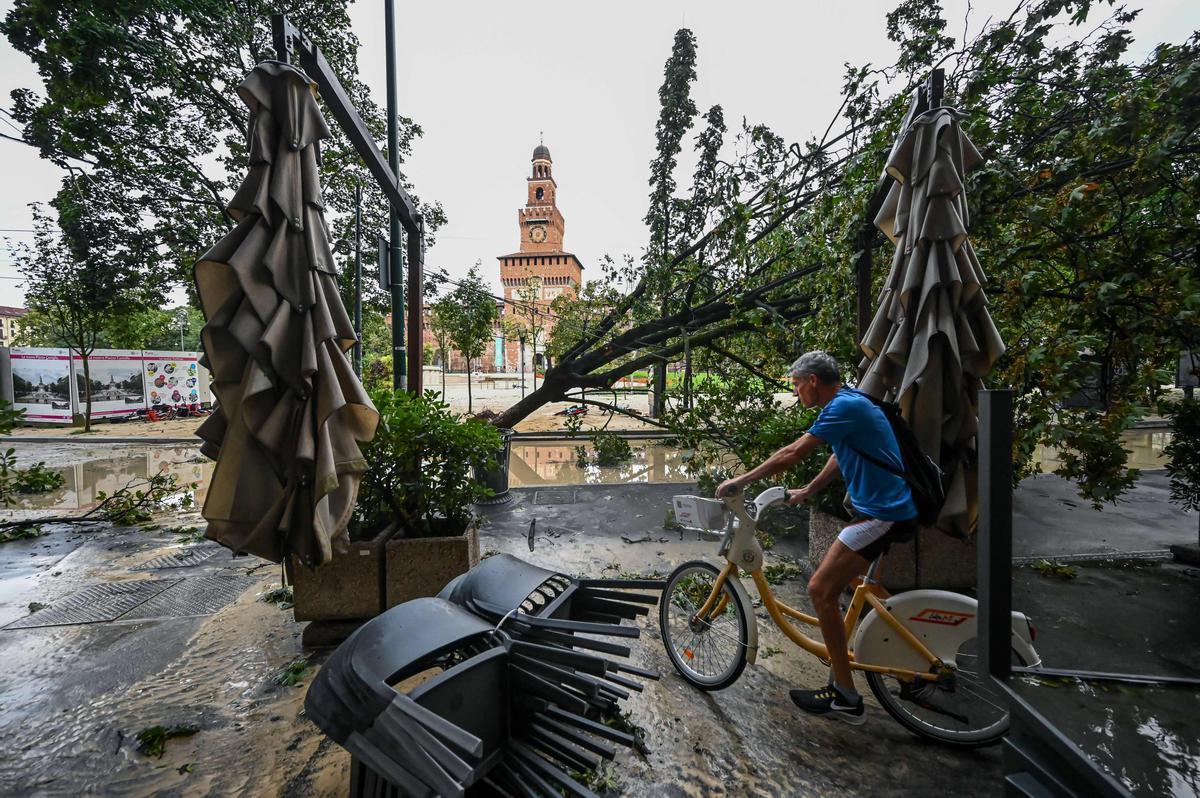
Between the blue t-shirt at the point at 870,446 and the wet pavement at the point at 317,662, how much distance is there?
1.04m

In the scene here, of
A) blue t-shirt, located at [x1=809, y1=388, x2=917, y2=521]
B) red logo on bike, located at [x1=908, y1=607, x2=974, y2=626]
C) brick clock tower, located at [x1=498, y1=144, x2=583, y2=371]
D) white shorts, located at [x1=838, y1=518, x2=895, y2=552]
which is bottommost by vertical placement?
red logo on bike, located at [x1=908, y1=607, x2=974, y2=626]

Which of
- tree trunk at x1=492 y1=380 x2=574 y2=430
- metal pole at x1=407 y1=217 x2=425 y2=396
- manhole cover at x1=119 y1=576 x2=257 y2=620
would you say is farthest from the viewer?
tree trunk at x1=492 y1=380 x2=574 y2=430

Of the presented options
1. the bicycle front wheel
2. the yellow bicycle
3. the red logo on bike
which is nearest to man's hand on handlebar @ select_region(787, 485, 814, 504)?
the yellow bicycle

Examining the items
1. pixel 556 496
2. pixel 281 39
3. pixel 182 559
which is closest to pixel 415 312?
pixel 281 39

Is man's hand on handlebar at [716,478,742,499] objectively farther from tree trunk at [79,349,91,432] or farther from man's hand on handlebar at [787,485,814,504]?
tree trunk at [79,349,91,432]

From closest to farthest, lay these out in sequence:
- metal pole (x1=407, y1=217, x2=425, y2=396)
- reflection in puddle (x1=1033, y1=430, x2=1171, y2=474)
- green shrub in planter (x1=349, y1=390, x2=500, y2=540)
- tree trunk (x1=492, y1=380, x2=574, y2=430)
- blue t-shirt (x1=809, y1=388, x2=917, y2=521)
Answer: blue t-shirt (x1=809, y1=388, x2=917, y2=521) → green shrub in planter (x1=349, y1=390, x2=500, y2=540) → metal pole (x1=407, y1=217, x2=425, y2=396) → tree trunk (x1=492, y1=380, x2=574, y2=430) → reflection in puddle (x1=1033, y1=430, x2=1171, y2=474)

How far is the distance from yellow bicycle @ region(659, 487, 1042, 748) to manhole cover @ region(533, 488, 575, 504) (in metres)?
4.56

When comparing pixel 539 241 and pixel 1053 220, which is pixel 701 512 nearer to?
pixel 1053 220

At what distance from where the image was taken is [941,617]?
2.68m

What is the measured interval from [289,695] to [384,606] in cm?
74

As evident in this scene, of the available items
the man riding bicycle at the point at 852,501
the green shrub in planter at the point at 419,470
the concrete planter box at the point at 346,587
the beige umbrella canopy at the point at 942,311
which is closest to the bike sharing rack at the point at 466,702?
the man riding bicycle at the point at 852,501

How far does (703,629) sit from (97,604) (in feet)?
17.1

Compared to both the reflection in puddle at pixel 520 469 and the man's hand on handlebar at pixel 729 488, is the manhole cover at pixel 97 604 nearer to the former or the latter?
the reflection in puddle at pixel 520 469

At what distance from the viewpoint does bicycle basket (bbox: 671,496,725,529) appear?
305cm
